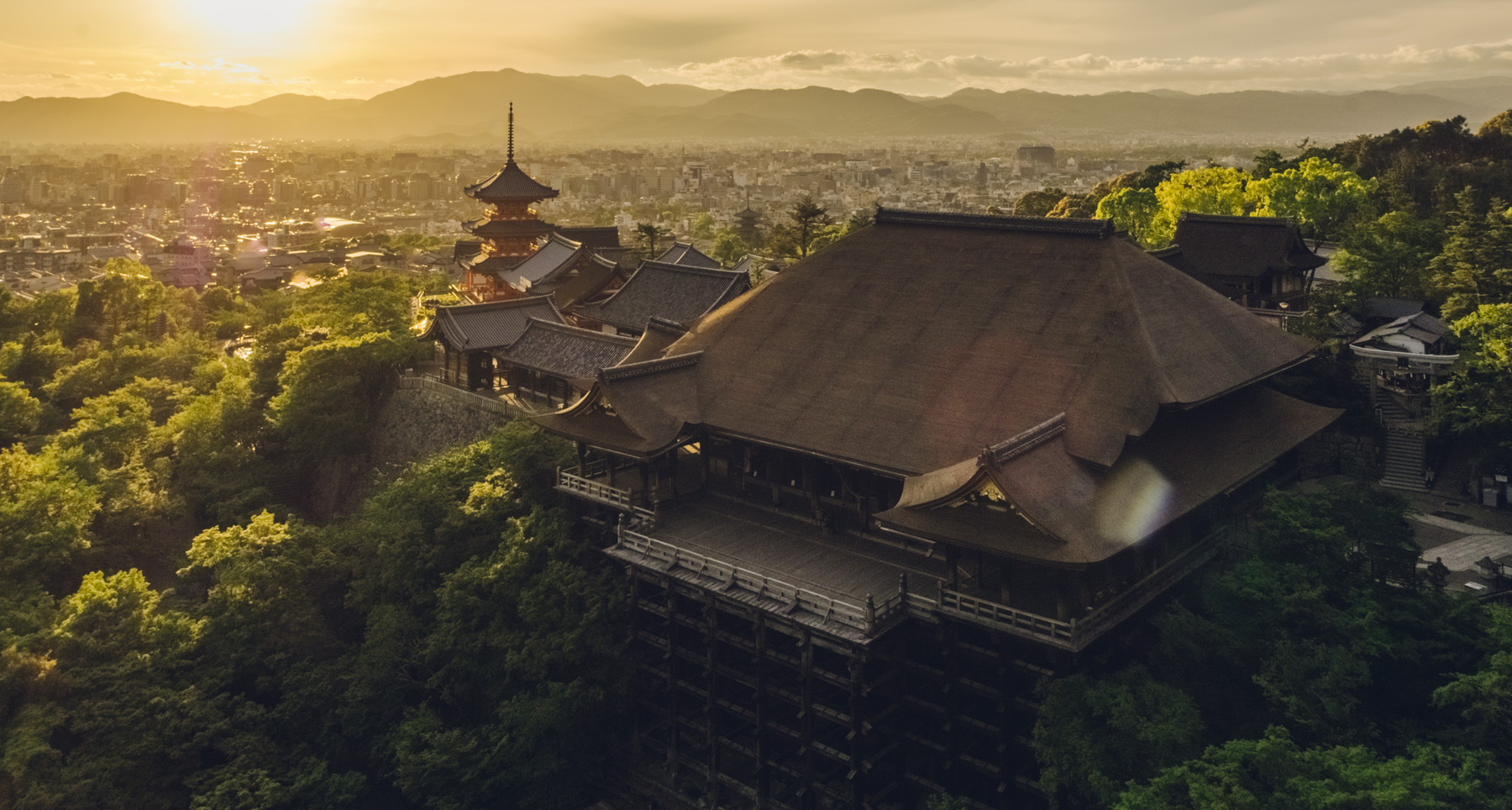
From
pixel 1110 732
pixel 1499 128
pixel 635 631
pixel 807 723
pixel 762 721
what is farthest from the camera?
pixel 1499 128

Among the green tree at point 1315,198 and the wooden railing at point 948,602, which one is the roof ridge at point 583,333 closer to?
the wooden railing at point 948,602

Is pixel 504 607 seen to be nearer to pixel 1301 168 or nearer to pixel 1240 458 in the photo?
pixel 1240 458

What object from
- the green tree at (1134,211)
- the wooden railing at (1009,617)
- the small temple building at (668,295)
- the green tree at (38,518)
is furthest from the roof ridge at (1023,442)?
the green tree at (1134,211)

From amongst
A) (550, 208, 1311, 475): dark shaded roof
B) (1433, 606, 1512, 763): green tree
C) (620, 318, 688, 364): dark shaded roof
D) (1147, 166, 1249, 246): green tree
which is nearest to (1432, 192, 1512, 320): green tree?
(550, 208, 1311, 475): dark shaded roof

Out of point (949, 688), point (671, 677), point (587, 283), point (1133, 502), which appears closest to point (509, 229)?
point (587, 283)

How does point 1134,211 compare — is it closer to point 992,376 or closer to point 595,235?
point 595,235

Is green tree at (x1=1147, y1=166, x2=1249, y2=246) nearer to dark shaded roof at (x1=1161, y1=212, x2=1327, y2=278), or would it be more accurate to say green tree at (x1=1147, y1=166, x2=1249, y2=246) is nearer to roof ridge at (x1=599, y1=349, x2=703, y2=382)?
dark shaded roof at (x1=1161, y1=212, x2=1327, y2=278)

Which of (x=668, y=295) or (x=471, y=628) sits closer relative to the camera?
(x=471, y=628)
